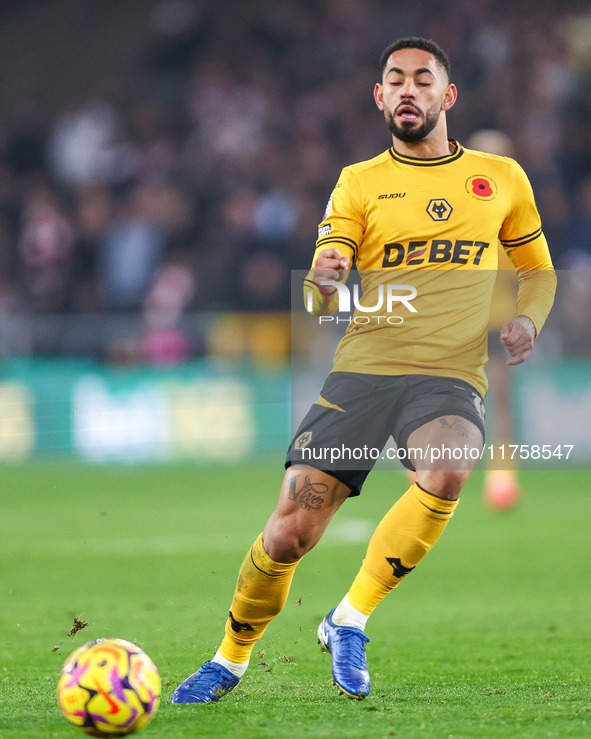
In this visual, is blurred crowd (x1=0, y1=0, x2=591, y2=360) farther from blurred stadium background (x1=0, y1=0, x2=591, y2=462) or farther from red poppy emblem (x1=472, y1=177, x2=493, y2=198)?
red poppy emblem (x1=472, y1=177, x2=493, y2=198)

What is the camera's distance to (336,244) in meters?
3.57

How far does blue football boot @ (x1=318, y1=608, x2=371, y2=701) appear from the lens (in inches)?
135

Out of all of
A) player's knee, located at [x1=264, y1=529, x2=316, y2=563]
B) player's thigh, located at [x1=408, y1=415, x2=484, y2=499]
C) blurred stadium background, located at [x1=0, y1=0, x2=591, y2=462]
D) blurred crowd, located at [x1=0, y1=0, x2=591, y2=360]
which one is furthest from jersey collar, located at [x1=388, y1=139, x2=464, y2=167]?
blurred crowd, located at [x1=0, y1=0, x2=591, y2=360]

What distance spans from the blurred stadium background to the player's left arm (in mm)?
6104

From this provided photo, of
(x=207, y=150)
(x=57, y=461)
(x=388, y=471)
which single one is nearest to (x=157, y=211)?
(x=207, y=150)

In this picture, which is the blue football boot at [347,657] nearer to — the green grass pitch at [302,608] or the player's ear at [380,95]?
the green grass pitch at [302,608]

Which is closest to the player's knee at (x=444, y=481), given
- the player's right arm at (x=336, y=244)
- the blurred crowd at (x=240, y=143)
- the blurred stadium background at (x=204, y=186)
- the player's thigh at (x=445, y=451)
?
the player's thigh at (x=445, y=451)

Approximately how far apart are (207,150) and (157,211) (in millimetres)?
1549

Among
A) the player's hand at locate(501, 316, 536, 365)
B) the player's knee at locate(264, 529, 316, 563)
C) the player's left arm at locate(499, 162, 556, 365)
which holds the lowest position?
the player's knee at locate(264, 529, 316, 563)

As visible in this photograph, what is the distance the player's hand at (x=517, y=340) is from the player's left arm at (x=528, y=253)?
0.42 feet

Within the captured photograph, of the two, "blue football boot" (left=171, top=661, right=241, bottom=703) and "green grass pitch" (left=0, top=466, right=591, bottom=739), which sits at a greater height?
"blue football boot" (left=171, top=661, right=241, bottom=703)

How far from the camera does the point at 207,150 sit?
13.1 metres

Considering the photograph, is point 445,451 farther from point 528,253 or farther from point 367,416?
point 528,253

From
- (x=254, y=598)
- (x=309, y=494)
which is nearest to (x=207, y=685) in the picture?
(x=254, y=598)
